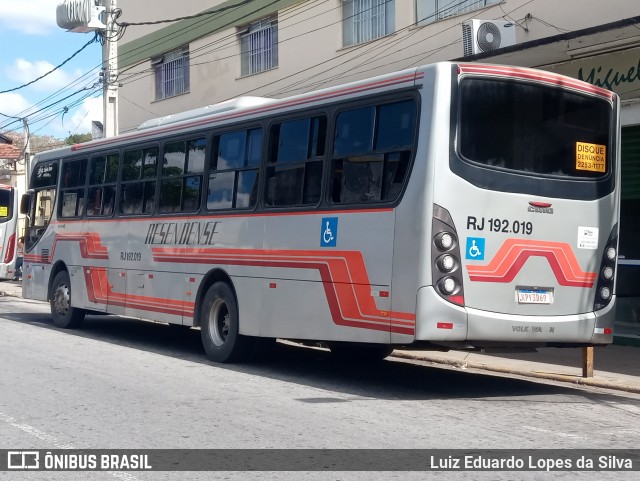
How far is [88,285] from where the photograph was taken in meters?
16.1

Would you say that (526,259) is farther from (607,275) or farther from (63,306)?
(63,306)

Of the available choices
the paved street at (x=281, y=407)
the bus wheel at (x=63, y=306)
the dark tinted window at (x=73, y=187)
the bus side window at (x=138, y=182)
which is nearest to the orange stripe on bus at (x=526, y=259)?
the paved street at (x=281, y=407)

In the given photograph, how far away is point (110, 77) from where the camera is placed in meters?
24.9

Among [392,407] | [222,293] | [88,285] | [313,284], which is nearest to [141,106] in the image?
[88,285]

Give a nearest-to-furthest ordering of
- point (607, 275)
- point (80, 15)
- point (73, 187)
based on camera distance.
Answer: point (607, 275), point (73, 187), point (80, 15)

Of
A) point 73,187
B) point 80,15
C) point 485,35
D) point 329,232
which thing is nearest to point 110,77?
point 80,15

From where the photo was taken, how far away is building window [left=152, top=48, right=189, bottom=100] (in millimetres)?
26391

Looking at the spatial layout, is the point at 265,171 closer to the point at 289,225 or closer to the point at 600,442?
the point at 289,225

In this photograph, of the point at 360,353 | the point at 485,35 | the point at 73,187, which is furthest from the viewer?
the point at 73,187

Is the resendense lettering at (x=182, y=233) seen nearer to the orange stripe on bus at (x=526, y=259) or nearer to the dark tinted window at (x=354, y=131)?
the dark tinted window at (x=354, y=131)

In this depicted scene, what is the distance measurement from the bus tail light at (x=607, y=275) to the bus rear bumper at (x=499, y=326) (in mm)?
103

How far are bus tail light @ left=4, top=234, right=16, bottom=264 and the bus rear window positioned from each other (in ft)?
69.6

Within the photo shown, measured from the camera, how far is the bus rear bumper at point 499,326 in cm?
945

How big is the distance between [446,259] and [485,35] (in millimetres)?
7070
